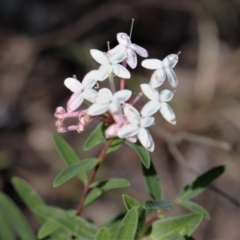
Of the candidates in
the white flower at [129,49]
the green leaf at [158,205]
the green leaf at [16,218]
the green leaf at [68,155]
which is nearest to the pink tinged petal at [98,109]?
the white flower at [129,49]

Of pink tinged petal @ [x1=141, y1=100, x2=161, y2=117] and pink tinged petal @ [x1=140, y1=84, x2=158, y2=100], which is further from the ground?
pink tinged petal @ [x1=140, y1=84, x2=158, y2=100]

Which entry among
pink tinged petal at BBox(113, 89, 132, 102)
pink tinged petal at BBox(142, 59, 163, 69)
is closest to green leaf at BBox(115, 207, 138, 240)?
pink tinged petal at BBox(113, 89, 132, 102)

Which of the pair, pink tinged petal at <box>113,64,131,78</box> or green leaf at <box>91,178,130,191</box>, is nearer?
pink tinged petal at <box>113,64,131,78</box>

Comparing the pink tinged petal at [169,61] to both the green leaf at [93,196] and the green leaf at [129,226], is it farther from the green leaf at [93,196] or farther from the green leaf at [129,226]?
the green leaf at [93,196]

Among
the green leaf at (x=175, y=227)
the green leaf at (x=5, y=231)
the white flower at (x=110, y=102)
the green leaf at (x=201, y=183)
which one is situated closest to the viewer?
the white flower at (x=110, y=102)

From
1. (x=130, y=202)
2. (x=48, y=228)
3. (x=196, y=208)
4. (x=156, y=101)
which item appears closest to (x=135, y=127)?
(x=156, y=101)

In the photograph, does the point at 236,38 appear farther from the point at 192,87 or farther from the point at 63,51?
the point at 63,51

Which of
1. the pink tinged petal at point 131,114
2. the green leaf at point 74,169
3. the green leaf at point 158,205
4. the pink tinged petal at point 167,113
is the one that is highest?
the pink tinged petal at point 131,114

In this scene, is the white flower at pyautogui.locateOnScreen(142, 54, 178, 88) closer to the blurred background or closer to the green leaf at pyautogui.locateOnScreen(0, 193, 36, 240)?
the green leaf at pyautogui.locateOnScreen(0, 193, 36, 240)
